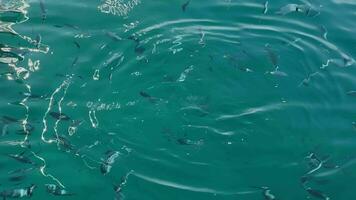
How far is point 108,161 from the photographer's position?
5602 millimetres

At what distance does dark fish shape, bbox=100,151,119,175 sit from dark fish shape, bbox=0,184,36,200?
2.55 ft

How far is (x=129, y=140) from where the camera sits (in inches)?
231

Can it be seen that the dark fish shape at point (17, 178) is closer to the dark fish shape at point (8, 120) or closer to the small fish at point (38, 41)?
the dark fish shape at point (8, 120)

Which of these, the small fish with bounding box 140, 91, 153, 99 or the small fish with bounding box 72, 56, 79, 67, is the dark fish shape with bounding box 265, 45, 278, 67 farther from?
the small fish with bounding box 72, 56, 79, 67

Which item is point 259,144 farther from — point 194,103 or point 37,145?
point 37,145

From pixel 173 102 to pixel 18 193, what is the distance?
7.51 ft

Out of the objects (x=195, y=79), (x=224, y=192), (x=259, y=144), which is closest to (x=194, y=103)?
(x=195, y=79)

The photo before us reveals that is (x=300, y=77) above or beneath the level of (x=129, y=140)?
A: above

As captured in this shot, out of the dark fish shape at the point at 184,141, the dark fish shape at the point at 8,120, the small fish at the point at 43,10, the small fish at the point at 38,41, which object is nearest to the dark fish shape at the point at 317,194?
the dark fish shape at the point at 184,141

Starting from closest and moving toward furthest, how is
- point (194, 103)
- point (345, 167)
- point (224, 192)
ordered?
point (224, 192)
point (345, 167)
point (194, 103)

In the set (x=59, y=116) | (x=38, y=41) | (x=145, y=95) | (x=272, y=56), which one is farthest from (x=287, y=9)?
(x=59, y=116)

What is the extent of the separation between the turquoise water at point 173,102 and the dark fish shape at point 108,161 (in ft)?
0.04

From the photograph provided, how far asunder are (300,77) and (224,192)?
2446mm

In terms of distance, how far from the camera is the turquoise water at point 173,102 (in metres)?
5.54
